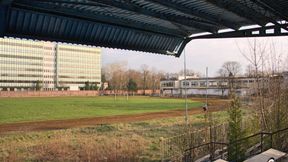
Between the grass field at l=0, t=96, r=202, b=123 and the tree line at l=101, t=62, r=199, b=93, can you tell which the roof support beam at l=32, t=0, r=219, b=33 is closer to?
the grass field at l=0, t=96, r=202, b=123

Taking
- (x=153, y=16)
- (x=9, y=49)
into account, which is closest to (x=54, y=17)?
(x=153, y=16)

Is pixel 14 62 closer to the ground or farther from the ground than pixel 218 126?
farther from the ground

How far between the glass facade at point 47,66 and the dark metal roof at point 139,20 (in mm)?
114197

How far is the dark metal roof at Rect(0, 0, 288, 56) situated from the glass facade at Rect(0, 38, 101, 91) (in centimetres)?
11420

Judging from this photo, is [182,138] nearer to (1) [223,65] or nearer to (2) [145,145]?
(2) [145,145]

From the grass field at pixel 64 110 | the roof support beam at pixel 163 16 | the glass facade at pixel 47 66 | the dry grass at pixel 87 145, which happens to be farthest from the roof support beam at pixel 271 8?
the glass facade at pixel 47 66

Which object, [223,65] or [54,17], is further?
[223,65]

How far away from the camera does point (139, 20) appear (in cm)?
748

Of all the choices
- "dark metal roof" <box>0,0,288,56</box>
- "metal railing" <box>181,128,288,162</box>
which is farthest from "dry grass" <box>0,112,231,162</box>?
"dark metal roof" <box>0,0,288,56</box>

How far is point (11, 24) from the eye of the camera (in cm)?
624

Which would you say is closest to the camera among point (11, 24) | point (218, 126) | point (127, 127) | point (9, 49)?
point (11, 24)

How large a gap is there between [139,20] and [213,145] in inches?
336

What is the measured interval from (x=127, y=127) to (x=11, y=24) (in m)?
27.4

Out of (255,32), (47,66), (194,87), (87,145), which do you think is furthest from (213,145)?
(47,66)
